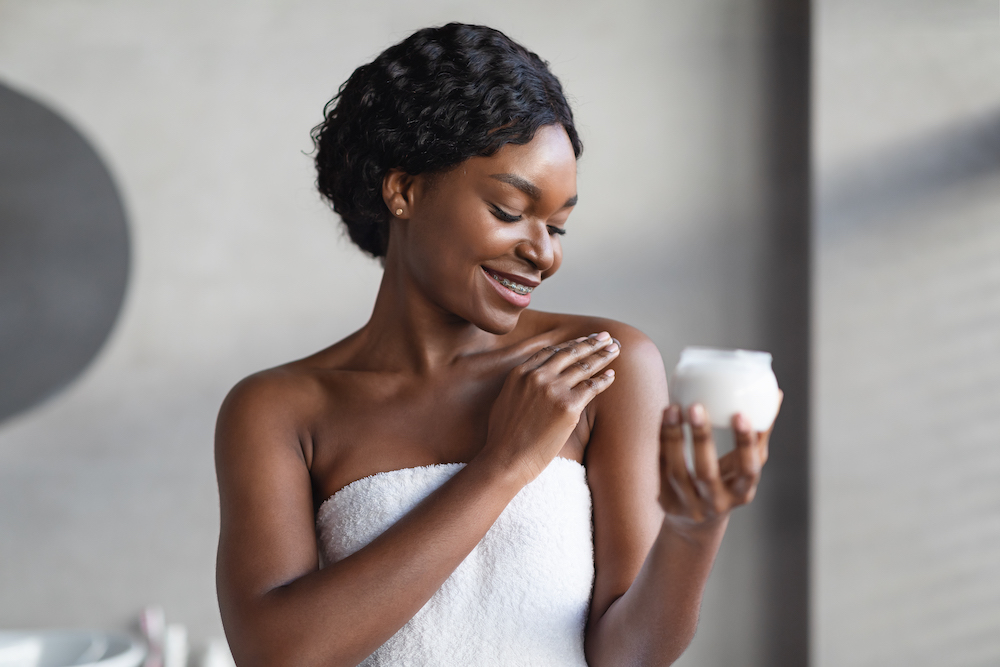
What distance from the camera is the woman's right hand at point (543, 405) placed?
102 cm

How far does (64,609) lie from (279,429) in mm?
1697

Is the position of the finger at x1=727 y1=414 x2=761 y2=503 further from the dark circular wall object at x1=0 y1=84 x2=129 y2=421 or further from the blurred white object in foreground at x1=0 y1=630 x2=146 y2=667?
the dark circular wall object at x1=0 y1=84 x2=129 y2=421

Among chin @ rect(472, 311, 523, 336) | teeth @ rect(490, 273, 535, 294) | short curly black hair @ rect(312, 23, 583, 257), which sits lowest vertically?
chin @ rect(472, 311, 523, 336)

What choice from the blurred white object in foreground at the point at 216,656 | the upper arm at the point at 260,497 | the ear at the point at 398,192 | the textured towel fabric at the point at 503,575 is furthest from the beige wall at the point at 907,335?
the blurred white object in foreground at the point at 216,656

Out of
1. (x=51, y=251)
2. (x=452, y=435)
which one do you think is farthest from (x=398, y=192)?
(x=51, y=251)

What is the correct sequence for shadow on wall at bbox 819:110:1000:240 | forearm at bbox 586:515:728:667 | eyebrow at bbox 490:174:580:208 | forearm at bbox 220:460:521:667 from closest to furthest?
1. forearm at bbox 586:515:728:667
2. forearm at bbox 220:460:521:667
3. eyebrow at bbox 490:174:580:208
4. shadow on wall at bbox 819:110:1000:240

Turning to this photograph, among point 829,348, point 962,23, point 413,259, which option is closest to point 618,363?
point 413,259

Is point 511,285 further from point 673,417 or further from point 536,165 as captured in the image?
point 673,417

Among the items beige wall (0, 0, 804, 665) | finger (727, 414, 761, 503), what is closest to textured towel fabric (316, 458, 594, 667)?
finger (727, 414, 761, 503)

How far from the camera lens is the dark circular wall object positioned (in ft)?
8.10

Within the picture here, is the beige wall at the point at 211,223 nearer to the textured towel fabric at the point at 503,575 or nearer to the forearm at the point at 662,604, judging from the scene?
the textured towel fabric at the point at 503,575

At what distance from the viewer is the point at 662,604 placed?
922mm

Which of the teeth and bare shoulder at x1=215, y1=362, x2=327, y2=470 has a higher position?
the teeth

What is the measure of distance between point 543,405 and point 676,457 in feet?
1.01
